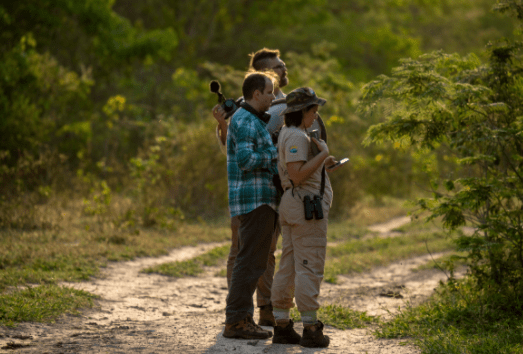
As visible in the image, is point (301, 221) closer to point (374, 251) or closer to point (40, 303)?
point (40, 303)

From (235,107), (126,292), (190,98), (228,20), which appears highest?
(228,20)

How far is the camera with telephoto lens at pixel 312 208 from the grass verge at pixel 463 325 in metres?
1.33

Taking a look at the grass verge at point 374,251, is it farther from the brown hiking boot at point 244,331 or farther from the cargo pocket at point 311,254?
the cargo pocket at point 311,254

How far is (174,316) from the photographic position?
5289 mm

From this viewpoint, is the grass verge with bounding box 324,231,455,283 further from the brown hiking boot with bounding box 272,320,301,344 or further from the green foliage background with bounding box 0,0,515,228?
the brown hiking boot with bounding box 272,320,301,344

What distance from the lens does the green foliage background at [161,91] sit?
10.6m

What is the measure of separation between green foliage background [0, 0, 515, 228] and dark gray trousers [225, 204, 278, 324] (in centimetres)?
209

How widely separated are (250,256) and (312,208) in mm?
633

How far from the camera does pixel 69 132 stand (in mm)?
13383

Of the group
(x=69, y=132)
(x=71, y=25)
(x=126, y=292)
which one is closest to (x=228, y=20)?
(x=71, y=25)

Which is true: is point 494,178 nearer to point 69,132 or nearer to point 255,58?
point 255,58

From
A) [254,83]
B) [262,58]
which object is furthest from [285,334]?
[262,58]

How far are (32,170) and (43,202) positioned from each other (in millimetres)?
675

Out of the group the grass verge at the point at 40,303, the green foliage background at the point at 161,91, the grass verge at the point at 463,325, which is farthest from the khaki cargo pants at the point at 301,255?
the grass verge at the point at 40,303
